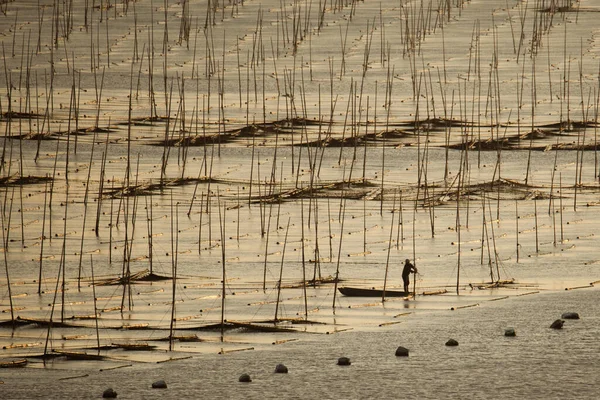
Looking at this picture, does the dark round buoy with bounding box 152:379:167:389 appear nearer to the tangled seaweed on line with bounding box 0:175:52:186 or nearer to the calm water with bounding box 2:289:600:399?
the calm water with bounding box 2:289:600:399

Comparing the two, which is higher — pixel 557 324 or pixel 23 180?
pixel 557 324

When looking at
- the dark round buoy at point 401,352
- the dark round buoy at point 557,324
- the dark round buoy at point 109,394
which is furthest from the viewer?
the dark round buoy at point 557,324

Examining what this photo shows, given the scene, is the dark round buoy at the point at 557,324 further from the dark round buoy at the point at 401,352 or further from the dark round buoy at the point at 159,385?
the dark round buoy at the point at 159,385

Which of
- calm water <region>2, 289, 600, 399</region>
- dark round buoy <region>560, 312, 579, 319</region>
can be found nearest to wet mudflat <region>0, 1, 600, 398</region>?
calm water <region>2, 289, 600, 399</region>

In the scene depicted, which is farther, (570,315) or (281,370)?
(570,315)

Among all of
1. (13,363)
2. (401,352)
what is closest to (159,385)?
(13,363)

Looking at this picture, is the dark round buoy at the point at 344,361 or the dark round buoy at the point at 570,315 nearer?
A: the dark round buoy at the point at 344,361

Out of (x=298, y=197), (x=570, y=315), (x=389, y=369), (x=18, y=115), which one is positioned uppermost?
(x=389, y=369)

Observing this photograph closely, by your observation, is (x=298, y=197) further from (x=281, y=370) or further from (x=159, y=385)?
(x=159, y=385)

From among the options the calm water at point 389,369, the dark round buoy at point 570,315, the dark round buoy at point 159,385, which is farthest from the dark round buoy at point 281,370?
the dark round buoy at point 570,315

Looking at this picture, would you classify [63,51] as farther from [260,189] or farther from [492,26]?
[260,189]

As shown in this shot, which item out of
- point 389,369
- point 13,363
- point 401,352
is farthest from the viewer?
point 401,352

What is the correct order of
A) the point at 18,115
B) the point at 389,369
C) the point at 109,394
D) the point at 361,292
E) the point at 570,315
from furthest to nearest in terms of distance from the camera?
the point at 18,115 → the point at 361,292 → the point at 570,315 → the point at 389,369 → the point at 109,394

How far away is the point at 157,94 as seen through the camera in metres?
23.9
